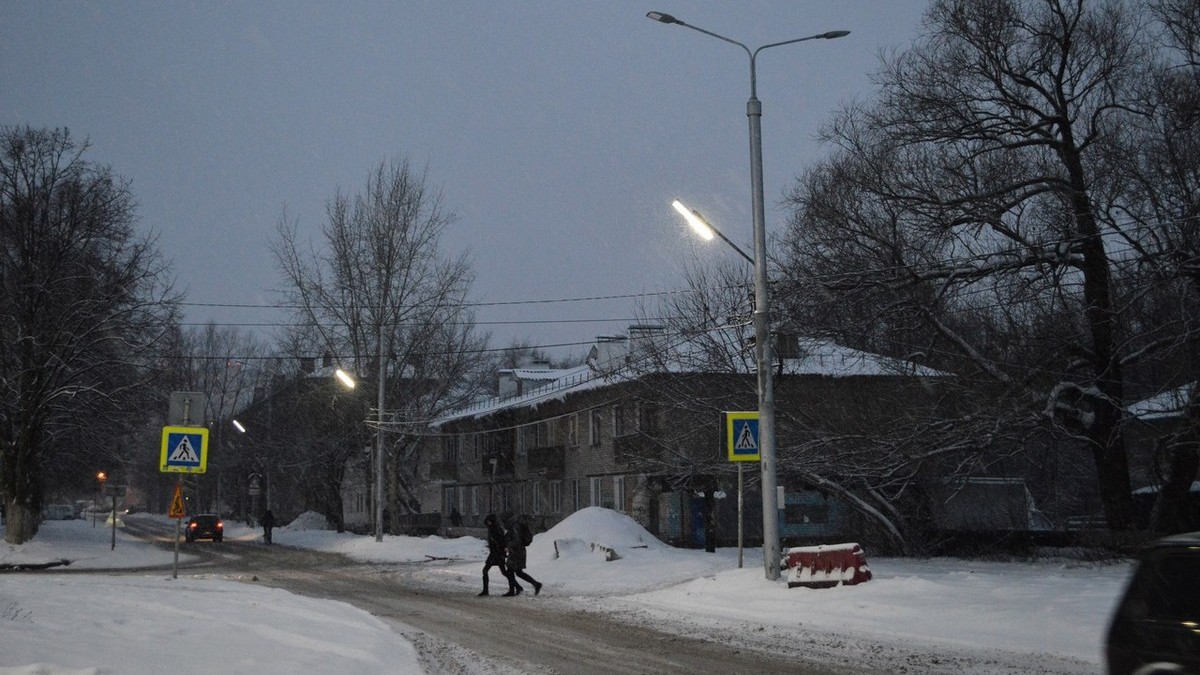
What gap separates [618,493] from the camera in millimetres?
45344

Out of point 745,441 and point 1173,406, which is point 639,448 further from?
point 1173,406

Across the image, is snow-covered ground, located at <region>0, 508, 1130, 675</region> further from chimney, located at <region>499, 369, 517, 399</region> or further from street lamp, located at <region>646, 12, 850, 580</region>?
chimney, located at <region>499, 369, 517, 399</region>

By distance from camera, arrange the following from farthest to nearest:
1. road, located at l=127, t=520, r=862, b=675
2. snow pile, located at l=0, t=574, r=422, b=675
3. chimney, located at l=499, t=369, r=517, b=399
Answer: chimney, located at l=499, t=369, r=517, b=399 → road, located at l=127, t=520, r=862, b=675 → snow pile, located at l=0, t=574, r=422, b=675

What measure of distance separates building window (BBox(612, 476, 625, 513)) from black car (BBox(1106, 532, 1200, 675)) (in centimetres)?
3862

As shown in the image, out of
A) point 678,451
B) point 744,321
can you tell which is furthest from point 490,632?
point 678,451

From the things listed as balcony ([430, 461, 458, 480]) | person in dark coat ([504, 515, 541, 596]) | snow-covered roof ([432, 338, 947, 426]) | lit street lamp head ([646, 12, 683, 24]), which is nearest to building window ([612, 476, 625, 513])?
snow-covered roof ([432, 338, 947, 426])

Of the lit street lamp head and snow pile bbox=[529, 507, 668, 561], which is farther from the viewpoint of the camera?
snow pile bbox=[529, 507, 668, 561]

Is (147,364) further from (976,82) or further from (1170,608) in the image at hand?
(1170,608)

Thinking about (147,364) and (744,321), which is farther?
(147,364)

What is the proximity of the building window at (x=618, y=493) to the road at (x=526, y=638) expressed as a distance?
20545mm

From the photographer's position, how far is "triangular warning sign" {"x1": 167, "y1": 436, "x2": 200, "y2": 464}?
19.5 meters

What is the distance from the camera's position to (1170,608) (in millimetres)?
6070

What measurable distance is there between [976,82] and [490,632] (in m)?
16.9

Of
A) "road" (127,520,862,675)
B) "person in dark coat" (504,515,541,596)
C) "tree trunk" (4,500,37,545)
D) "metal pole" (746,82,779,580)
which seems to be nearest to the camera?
"road" (127,520,862,675)
